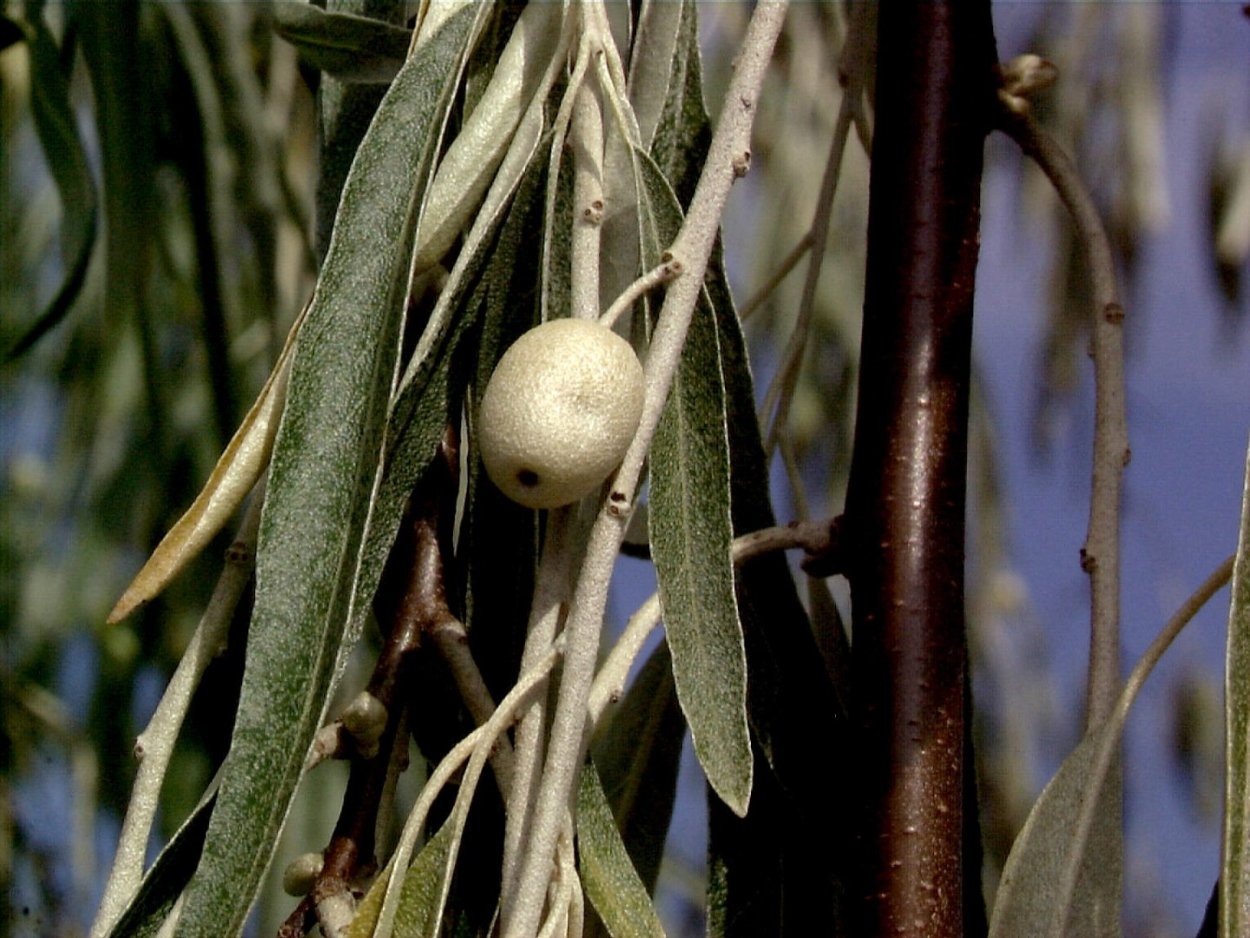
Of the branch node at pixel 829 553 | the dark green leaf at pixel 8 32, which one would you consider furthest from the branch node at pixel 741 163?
the dark green leaf at pixel 8 32

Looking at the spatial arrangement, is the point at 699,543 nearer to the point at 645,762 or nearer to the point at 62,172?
the point at 645,762

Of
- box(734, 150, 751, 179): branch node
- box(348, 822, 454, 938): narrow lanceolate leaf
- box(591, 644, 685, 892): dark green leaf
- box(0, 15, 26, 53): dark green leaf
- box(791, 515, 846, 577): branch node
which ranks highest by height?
box(0, 15, 26, 53): dark green leaf

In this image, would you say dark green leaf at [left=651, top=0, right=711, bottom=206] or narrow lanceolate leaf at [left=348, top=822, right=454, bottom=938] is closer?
narrow lanceolate leaf at [left=348, top=822, right=454, bottom=938]

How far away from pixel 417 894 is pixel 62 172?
1.47ft

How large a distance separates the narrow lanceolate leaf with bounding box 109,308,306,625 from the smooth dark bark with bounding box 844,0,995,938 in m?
0.20

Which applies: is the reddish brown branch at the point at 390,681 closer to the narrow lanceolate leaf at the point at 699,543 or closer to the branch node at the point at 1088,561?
the narrow lanceolate leaf at the point at 699,543

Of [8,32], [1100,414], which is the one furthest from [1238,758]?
[8,32]

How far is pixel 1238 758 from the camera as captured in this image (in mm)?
367

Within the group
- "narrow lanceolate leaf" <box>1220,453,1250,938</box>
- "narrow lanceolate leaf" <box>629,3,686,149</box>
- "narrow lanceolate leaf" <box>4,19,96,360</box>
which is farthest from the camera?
"narrow lanceolate leaf" <box>4,19,96,360</box>

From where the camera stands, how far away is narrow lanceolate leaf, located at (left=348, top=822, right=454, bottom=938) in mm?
389

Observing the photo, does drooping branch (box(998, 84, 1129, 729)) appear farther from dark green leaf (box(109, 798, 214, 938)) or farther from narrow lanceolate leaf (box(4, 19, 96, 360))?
narrow lanceolate leaf (box(4, 19, 96, 360))

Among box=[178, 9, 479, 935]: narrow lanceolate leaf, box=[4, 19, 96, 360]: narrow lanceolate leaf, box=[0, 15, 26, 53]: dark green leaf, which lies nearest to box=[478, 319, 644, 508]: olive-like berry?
box=[178, 9, 479, 935]: narrow lanceolate leaf

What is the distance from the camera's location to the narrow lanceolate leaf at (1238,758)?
0.35m

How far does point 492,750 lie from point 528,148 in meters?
0.18
